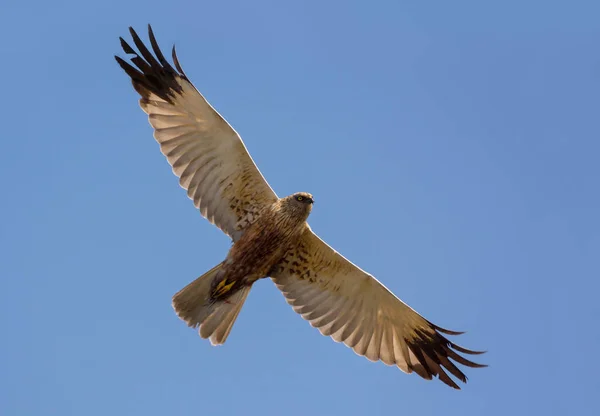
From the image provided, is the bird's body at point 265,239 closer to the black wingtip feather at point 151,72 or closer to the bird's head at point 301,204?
the bird's head at point 301,204

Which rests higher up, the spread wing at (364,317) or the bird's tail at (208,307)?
the spread wing at (364,317)

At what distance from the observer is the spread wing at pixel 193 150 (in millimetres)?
14680

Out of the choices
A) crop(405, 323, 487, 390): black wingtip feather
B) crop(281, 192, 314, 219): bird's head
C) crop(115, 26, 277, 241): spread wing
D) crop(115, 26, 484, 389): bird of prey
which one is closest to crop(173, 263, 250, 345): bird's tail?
crop(115, 26, 484, 389): bird of prey

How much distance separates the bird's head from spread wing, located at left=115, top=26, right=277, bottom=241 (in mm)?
413

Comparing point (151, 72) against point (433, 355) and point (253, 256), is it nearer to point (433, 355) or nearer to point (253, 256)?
point (253, 256)

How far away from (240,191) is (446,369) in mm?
3792

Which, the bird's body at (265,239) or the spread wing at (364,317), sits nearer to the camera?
the bird's body at (265,239)

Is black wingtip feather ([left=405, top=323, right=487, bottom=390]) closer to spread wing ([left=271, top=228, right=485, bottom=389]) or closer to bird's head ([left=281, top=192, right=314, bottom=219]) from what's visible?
spread wing ([left=271, top=228, right=485, bottom=389])

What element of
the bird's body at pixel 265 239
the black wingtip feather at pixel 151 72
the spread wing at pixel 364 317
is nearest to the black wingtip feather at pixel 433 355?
the spread wing at pixel 364 317

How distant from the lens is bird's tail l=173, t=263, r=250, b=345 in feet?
47.2

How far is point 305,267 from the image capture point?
14992mm

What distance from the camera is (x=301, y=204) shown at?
14344mm

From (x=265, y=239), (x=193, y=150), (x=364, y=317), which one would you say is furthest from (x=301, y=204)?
(x=364, y=317)

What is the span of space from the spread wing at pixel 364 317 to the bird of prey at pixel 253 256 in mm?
14
